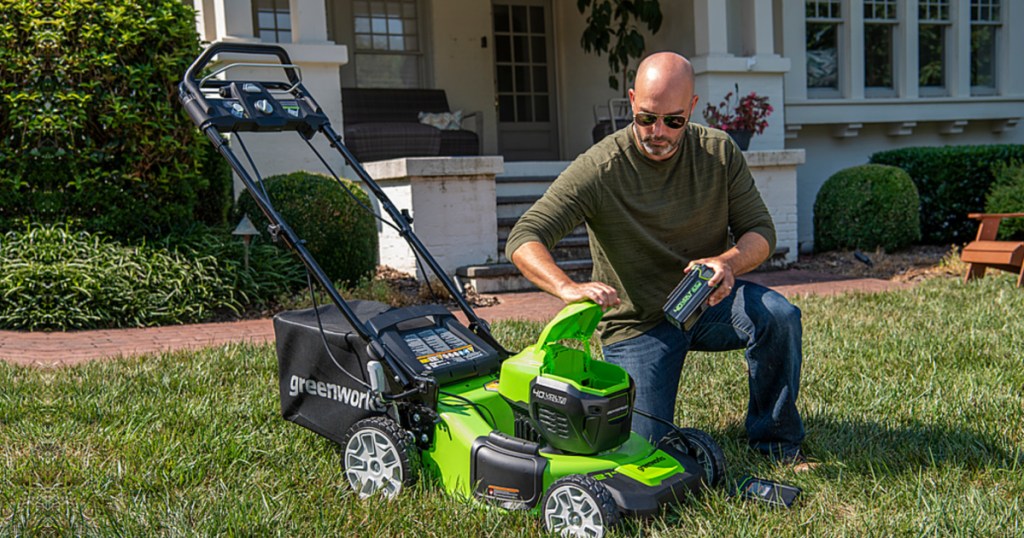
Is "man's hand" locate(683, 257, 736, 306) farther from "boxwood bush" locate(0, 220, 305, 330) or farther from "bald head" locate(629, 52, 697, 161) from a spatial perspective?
"boxwood bush" locate(0, 220, 305, 330)

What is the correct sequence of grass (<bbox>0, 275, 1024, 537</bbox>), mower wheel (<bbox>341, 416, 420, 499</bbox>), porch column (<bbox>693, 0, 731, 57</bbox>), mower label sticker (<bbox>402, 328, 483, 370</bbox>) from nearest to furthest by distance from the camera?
grass (<bbox>0, 275, 1024, 537</bbox>) → mower wheel (<bbox>341, 416, 420, 499</bbox>) → mower label sticker (<bbox>402, 328, 483, 370</bbox>) → porch column (<bbox>693, 0, 731, 57</bbox>)

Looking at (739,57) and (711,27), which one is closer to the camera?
(711,27)

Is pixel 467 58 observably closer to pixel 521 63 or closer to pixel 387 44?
pixel 521 63

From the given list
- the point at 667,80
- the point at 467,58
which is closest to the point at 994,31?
the point at 467,58

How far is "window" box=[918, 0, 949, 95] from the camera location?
1206cm

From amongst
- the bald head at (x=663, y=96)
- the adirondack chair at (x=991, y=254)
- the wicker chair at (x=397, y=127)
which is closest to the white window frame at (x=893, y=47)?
the adirondack chair at (x=991, y=254)

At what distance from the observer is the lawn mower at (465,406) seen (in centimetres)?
257

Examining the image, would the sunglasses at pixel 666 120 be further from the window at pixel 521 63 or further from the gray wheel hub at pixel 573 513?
the window at pixel 521 63

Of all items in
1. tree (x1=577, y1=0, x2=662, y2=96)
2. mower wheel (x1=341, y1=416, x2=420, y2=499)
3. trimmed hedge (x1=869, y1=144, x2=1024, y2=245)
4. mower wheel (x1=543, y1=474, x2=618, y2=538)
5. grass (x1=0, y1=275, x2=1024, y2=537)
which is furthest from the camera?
trimmed hedge (x1=869, y1=144, x2=1024, y2=245)

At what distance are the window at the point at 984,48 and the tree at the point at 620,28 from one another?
4.67 m

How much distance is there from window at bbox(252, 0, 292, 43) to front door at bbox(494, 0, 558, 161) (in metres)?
2.79

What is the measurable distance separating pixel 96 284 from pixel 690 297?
4639mm

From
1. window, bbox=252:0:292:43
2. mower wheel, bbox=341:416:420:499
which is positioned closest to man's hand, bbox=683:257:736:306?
mower wheel, bbox=341:416:420:499

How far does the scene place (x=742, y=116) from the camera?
31.5 ft
